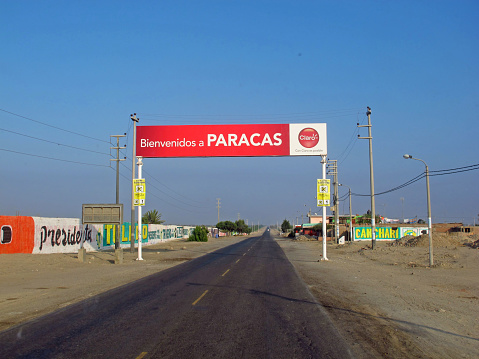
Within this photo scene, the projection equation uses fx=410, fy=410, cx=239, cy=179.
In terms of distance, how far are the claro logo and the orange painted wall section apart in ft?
62.4

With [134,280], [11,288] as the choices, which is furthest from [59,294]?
[134,280]

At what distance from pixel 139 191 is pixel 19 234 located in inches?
330

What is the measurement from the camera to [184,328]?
8516mm

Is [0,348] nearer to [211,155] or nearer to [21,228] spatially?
[211,155]

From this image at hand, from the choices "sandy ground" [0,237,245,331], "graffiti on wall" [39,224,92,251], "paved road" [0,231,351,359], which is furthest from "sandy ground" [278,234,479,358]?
"graffiti on wall" [39,224,92,251]

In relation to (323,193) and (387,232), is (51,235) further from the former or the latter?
(387,232)

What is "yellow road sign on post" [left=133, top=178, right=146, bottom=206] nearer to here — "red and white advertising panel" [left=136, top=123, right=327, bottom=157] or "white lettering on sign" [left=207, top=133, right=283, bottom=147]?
"red and white advertising panel" [left=136, top=123, right=327, bottom=157]

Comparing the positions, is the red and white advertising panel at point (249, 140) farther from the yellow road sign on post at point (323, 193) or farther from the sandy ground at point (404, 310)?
the sandy ground at point (404, 310)

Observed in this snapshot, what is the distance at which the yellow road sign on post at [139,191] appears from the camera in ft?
88.0

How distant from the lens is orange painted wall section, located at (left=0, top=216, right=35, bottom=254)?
25.7 m

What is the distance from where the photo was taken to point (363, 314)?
10.3 meters

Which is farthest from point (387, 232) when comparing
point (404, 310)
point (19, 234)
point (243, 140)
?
point (404, 310)

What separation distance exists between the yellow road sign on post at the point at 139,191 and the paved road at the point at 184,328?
13455 mm

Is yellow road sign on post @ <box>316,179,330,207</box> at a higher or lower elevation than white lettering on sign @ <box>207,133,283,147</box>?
lower
